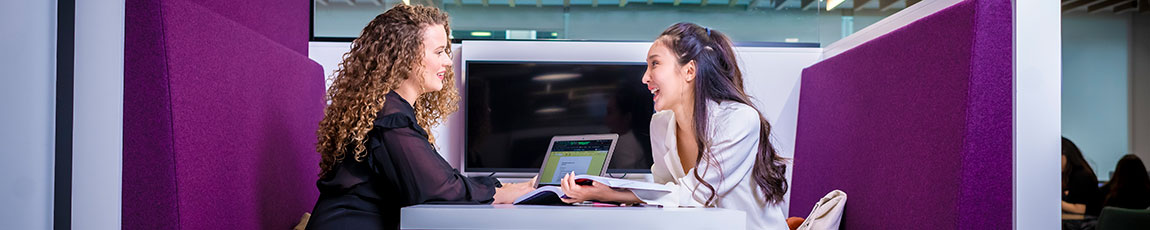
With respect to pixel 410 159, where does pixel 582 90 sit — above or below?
above

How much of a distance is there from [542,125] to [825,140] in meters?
1.37

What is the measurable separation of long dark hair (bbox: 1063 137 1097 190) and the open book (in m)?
4.05

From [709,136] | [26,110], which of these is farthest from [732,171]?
[26,110]

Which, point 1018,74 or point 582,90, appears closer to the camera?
point 1018,74

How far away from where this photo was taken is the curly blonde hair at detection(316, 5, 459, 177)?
1.87 m

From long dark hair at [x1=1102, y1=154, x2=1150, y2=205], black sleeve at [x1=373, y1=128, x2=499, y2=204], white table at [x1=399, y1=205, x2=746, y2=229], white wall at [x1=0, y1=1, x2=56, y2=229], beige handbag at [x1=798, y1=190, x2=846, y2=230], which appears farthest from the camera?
long dark hair at [x1=1102, y1=154, x2=1150, y2=205]

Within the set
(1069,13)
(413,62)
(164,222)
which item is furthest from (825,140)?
(1069,13)

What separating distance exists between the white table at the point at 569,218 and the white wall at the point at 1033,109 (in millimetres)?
897

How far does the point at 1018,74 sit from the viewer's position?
1859 millimetres

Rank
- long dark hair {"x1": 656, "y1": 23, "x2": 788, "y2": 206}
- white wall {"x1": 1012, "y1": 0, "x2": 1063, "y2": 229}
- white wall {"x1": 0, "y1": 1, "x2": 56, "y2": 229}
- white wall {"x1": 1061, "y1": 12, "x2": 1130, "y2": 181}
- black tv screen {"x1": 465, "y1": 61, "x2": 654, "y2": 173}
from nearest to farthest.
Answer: white wall {"x1": 0, "y1": 1, "x2": 56, "y2": 229} < white wall {"x1": 1012, "y1": 0, "x2": 1063, "y2": 229} < long dark hair {"x1": 656, "y1": 23, "x2": 788, "y2": 206} < black tv screen {"x1": 465, "y1": 61, "x2": 654, "y2": 173} < white wall {"x1": 1061, "y1": 12, "x2": 1130, "y2": 181}

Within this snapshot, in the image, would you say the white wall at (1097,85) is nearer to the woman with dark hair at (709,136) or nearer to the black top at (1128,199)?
the black top at (1128,199)

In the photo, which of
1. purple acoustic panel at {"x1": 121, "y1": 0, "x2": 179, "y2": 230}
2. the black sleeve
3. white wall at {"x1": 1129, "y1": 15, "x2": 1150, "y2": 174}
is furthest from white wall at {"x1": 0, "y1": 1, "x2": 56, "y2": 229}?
white wall at {"x1": 1129, "y1": 15, "x2": 1150, "y2": 174}

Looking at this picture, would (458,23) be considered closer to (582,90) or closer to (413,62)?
(582,90)

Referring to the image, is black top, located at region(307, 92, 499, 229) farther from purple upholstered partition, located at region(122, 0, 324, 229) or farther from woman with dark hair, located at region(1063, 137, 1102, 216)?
woman with dark hair, located at region(1063, 137, 1102, 216)
